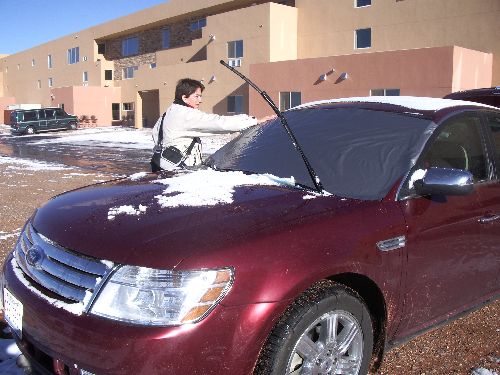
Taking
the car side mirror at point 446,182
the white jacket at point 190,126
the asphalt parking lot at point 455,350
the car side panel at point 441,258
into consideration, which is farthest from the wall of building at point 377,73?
the car side mirror at point 446,182

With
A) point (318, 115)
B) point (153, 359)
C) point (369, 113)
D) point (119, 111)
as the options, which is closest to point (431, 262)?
point (369, 113)

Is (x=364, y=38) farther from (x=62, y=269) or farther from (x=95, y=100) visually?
(x=95, y=100)

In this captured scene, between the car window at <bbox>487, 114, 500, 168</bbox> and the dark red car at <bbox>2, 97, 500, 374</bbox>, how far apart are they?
0.05 ft

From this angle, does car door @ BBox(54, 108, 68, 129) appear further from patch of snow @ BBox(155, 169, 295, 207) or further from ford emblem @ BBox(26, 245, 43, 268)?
ford emblem @ BBox(26, 245, 43, 268)

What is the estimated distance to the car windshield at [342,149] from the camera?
2.89 m

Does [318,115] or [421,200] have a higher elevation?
[318,115]

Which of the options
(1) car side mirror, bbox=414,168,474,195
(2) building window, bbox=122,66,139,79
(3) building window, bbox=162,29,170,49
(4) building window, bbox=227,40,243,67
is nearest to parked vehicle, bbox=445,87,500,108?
(1) car side mirror, bbox=414,168,474,195

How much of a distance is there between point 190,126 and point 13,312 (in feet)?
7.45

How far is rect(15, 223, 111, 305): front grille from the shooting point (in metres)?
2.10

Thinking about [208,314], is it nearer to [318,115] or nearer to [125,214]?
[125,214]

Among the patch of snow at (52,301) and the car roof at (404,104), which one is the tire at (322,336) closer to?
the patch of snow at (52,301)

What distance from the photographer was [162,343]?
6.38ft

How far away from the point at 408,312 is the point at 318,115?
4.92ft

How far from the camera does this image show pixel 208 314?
2.00 m
